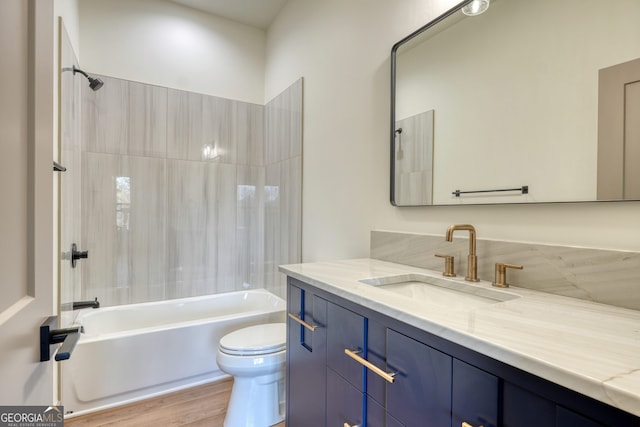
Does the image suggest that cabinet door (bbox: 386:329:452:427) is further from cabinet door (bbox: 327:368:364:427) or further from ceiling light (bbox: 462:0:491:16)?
ceiling light (bbox: 462:0:491:16)

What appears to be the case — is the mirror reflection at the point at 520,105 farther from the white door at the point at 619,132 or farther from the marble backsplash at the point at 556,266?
the marble backsplash at the point at 556,266

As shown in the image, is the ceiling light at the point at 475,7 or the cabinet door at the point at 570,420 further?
the ceiling light at the point at 475,7

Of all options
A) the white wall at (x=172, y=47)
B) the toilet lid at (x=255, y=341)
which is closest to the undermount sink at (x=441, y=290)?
the toilet lid at (x=255, y=341)

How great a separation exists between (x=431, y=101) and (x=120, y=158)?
94.6 inches

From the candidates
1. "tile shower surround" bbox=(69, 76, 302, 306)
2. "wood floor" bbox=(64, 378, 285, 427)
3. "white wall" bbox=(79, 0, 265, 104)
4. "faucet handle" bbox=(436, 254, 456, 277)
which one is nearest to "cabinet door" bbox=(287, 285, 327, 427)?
"faucet handle" bbox=(436, 254, 456, 277)

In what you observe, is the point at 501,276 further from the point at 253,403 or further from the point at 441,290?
the point at 253,403

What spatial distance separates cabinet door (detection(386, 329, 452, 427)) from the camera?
71 centimetres

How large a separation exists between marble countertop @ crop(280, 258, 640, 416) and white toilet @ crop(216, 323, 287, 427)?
928 millimetres

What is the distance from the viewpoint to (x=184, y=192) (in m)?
2.76

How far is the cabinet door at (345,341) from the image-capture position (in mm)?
975

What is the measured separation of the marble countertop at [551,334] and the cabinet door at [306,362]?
27 cm

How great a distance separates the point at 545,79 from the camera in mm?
1023

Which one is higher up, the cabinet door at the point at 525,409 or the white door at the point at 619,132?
the white door at the point at 619,132

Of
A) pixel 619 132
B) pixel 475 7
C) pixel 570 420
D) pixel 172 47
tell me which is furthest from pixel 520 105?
pixel 172 47
